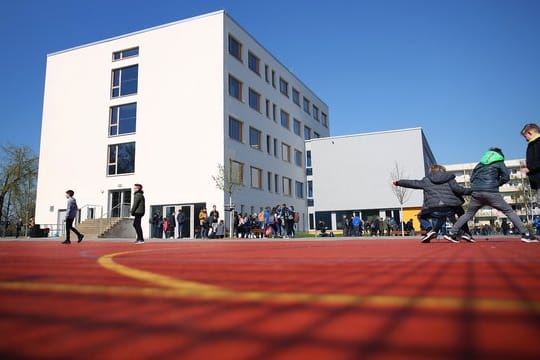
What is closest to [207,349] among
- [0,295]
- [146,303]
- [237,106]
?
[146,303]

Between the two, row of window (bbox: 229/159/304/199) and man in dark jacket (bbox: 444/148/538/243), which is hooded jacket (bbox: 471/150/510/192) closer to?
man in dark jacket (bbox: 444/148/538/243)

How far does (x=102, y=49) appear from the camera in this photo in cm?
3281

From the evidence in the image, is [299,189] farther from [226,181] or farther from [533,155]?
[533,155]

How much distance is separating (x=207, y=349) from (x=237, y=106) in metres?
30.2

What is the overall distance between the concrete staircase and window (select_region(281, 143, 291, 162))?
1634cm

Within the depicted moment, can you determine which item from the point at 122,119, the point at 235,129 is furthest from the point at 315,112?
the point at 122,119

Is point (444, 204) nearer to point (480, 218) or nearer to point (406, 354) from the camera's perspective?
point (406, 354)

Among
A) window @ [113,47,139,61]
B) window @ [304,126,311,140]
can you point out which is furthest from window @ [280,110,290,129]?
window @ [113,47,139,61]

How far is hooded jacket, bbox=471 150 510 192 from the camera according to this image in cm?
718

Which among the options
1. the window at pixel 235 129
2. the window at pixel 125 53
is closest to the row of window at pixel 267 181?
the window at pixel 235 129

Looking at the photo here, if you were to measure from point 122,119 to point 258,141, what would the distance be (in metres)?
11.1

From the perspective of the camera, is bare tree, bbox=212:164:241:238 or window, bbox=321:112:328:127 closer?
bare tree, bbox=212:164:241:238

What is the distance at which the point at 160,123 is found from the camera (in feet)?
96.7

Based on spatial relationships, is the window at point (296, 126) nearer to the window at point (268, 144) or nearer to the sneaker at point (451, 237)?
the window at point (268, 144)
